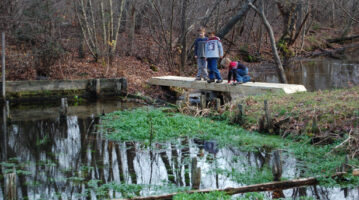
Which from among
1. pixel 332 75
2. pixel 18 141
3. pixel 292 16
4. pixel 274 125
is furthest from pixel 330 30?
pixel 18 141

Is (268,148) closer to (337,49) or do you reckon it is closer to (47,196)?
(47,196)

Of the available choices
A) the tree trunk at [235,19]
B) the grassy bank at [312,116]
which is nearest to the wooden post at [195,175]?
the grassy bank at [312,116]

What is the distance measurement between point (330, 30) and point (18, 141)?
37587mm

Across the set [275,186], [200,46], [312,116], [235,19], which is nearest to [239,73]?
[200,46]

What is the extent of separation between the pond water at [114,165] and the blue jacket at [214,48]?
16.2 feet

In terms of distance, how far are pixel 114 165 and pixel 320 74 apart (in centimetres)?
1753

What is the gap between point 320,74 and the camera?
23625 millimetres

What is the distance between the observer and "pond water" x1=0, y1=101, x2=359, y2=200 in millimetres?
7508

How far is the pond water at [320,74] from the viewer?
65.8 ft

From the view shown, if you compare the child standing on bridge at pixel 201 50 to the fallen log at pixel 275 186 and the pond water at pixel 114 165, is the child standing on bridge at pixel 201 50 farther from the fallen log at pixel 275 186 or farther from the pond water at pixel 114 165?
the fallen log at pixel 275 186

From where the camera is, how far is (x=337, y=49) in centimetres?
3700

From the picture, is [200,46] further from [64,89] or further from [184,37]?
[64,89]

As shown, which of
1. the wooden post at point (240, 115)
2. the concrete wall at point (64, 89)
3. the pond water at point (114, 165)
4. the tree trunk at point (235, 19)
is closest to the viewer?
the pond water at point (114, 165)

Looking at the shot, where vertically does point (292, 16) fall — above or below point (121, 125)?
above
